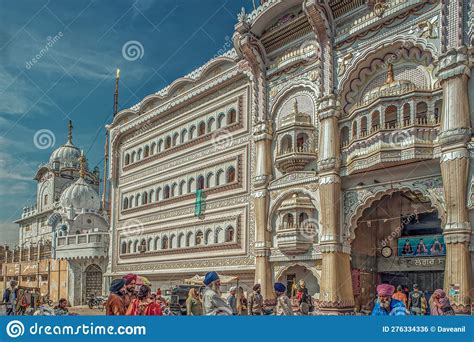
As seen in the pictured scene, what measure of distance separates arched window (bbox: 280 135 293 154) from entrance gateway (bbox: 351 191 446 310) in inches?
153

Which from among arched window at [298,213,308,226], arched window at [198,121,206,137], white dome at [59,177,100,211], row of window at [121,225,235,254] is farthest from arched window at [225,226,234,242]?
white dome at [59,177,100,211]

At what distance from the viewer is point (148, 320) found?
260 inches

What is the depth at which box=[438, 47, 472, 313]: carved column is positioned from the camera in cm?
1595

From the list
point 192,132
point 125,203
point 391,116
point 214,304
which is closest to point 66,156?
point 125,203

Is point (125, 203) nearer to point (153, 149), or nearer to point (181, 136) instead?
point (153, 149)

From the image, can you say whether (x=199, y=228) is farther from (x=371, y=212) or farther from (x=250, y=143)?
(x=371, y=212)

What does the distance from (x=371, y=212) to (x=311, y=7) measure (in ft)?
26.3

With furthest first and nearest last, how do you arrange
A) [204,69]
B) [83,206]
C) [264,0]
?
[83,206] < [204,69] < [264,0]

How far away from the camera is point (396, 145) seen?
17641 millimetres

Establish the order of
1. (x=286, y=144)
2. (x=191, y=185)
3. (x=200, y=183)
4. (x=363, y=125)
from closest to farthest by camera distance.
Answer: (x=363, y=125) < (x=286, y=144) < (x=200, y=183) < (x=191, y=185)

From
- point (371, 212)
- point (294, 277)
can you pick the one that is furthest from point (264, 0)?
point (294, 277)

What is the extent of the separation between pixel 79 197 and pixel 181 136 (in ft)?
61.7

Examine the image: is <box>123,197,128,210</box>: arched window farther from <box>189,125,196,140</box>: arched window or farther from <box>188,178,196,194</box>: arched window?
<box>189,125,196,140</box>: arched window

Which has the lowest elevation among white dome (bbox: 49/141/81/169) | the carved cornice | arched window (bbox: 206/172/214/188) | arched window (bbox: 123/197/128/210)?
arched window (bbox: 123/197/128/210)
